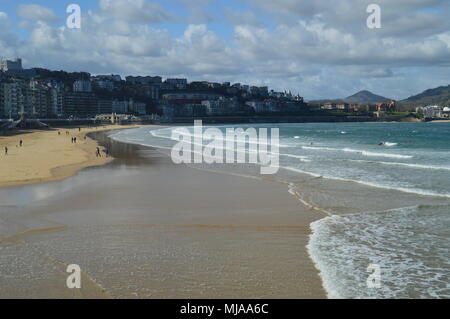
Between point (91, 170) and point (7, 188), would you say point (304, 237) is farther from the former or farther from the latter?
point (91, 170)

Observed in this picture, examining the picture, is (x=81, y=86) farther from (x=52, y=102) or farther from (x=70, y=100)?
(x=52, y=102)

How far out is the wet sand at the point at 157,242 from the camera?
6.61 meters

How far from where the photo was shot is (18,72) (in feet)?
557

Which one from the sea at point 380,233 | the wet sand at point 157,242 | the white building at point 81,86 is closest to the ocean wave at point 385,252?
the sea at point 380,233

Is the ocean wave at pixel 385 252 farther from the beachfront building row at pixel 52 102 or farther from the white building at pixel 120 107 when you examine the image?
the white building at pixel 120 107

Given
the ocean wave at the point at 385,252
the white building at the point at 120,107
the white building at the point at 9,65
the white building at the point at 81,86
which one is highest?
the white building at the point at 9,65

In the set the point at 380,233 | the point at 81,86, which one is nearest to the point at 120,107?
the point at 81,86

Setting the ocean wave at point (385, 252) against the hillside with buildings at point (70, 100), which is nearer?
the ocean wave at point (385, 252)

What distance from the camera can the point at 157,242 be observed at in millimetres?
8984

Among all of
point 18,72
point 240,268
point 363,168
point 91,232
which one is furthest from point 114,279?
point 18,72

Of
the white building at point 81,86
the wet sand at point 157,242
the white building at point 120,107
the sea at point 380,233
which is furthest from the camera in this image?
the white building at point 81,86

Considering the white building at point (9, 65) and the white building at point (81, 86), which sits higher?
the white building at point (9, 65)

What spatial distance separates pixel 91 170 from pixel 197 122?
5919 inches

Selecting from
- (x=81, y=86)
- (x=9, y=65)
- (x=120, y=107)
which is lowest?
(x=120, y=107)
